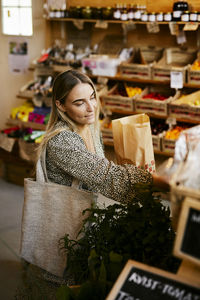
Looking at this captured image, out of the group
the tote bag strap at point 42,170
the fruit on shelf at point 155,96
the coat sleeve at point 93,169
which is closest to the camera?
the coat sleeve at point 93,169

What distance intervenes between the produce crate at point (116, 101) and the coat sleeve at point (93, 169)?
2.79 metres

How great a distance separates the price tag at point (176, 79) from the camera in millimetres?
4523

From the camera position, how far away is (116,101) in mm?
4965

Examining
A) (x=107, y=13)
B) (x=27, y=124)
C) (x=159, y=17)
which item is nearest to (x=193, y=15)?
(x=159, y=17)

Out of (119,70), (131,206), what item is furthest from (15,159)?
(131,206)

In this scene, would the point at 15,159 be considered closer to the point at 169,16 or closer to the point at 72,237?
the point at 169,16

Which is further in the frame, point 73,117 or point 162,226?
point 73,117

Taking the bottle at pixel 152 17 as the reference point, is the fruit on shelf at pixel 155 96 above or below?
below

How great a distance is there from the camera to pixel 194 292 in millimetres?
1218

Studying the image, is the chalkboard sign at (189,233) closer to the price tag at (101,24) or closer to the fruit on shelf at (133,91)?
the fruit on shelf at (133,91)

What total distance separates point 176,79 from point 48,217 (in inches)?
111

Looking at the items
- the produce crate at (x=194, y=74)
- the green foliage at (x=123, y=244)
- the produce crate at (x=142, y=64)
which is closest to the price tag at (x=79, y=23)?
the produce crate at (x=142, y=64)

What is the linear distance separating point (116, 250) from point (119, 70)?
3.53m

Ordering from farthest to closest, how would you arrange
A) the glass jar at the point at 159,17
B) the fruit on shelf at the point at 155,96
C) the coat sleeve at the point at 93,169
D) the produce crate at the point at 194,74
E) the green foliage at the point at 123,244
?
the fruit on shelf at the point at 155,96 → the glass jar at the point at 159,17 → the produce crate at the point at 194,74 → the coat sleeve at the point at 93,169 → the green foliage at the point at 123,244
